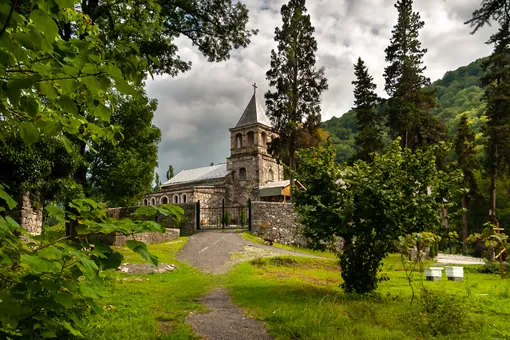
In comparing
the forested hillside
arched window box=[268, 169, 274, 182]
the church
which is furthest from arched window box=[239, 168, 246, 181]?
the forested hillside

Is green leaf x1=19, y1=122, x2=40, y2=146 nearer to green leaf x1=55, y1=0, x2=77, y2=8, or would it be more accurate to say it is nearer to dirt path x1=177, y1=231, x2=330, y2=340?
green leaf x1=55, y1=0, x2=77, y2=8

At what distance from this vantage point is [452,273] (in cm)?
1259

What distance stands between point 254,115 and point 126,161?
2597 centimetres

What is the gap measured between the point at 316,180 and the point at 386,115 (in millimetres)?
22079

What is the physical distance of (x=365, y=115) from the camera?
29.4m

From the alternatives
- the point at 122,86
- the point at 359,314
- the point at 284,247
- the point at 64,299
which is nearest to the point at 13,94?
the point at 122,86

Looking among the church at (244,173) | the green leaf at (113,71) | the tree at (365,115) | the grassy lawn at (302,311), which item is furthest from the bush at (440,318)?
the church at (244,173)

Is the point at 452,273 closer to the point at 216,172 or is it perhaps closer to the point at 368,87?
the point at 368,87

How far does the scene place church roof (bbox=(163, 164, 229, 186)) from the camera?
4609 cm

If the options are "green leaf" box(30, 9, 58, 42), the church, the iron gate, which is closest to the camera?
"green leaf" box(30, 9, 58, 42)

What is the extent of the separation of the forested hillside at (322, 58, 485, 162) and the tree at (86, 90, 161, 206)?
4415 centimetres

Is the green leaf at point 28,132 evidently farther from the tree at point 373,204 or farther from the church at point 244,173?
the church at point 244,173

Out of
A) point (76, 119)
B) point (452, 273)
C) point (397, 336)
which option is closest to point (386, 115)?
point (452, 273)

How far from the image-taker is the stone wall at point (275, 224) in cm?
2278
